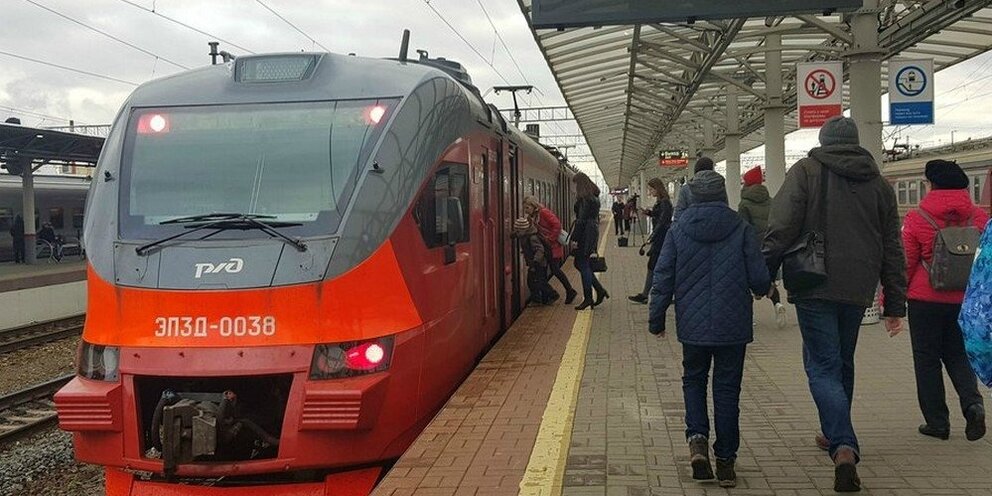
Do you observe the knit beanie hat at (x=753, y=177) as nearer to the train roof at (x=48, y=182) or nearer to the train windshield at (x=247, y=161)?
the train windshield at (x=247, y=161)

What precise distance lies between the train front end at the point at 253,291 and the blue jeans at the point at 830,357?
2.28 metres

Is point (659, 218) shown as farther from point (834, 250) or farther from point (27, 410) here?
point (27, 410)

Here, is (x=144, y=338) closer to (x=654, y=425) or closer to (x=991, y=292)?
(x=654, y=425)

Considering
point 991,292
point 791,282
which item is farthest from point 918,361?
point 991,292

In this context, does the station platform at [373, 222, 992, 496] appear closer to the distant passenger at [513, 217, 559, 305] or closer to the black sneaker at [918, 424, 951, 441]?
the black sneaker at [918, 424, 951, 441]

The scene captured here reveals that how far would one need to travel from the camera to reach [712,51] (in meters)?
12.3

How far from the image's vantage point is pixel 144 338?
15.7 feet

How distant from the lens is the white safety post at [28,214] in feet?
91.8

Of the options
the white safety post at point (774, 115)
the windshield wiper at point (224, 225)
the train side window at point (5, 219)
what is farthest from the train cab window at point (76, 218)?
the windshield wiper at point (224, 225)

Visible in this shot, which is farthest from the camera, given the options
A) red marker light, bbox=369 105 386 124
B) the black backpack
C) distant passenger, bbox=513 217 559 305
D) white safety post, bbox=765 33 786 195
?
white safety post, bbox=765 33 786 195

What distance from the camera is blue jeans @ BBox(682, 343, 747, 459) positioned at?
448 cm

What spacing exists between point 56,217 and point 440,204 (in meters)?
34.0

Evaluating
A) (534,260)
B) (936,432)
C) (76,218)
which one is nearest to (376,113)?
(936,432)

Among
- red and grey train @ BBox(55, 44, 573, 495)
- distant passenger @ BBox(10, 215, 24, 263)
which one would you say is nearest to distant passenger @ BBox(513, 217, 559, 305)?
red and grey train @ BBox(55, 44, 573, 495)
